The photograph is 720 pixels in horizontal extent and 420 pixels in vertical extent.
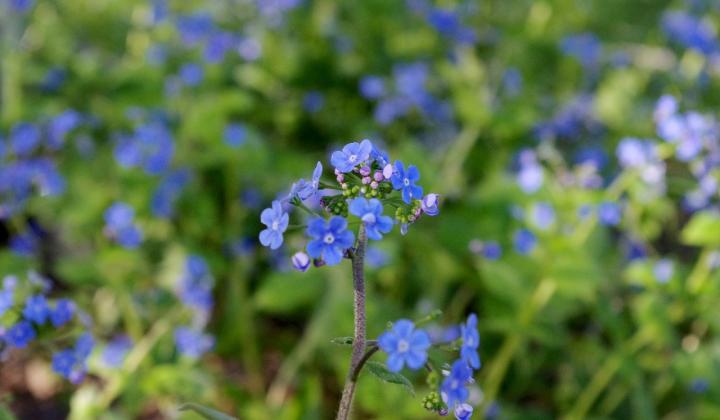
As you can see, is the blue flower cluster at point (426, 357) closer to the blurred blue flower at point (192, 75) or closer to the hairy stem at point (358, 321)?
the hairy stem at point (358, 321)

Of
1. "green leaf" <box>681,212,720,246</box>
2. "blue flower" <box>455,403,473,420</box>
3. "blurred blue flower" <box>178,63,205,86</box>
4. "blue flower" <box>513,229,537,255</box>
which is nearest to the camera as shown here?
"blue flower" <box>455,403,473,420</box>

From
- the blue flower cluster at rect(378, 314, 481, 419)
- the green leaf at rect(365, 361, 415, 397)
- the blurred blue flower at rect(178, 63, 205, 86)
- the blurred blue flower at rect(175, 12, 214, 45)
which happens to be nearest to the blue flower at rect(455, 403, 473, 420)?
the blue flower cluster at rect(378, 314, 481, 419)

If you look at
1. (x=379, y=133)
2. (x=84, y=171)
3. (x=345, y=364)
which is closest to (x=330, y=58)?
(x=379, y=133)

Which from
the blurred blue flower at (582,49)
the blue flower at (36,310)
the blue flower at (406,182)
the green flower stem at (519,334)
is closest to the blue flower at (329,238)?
the blue flower at (406,182)

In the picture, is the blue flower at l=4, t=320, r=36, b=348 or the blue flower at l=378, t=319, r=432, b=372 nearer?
the blue flower at l=378, t=319, r=432, b=372

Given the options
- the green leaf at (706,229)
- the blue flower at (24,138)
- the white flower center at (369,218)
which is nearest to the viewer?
the white flower center at (369,218)

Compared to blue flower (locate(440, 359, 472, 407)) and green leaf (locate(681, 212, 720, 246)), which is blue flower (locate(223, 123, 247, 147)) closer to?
green leaf (locate(681, 212, 720, 246))

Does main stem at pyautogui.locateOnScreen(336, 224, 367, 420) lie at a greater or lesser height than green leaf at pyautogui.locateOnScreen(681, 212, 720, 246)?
lesser

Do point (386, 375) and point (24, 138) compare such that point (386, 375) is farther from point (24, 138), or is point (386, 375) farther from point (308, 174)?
point (24, 138)
